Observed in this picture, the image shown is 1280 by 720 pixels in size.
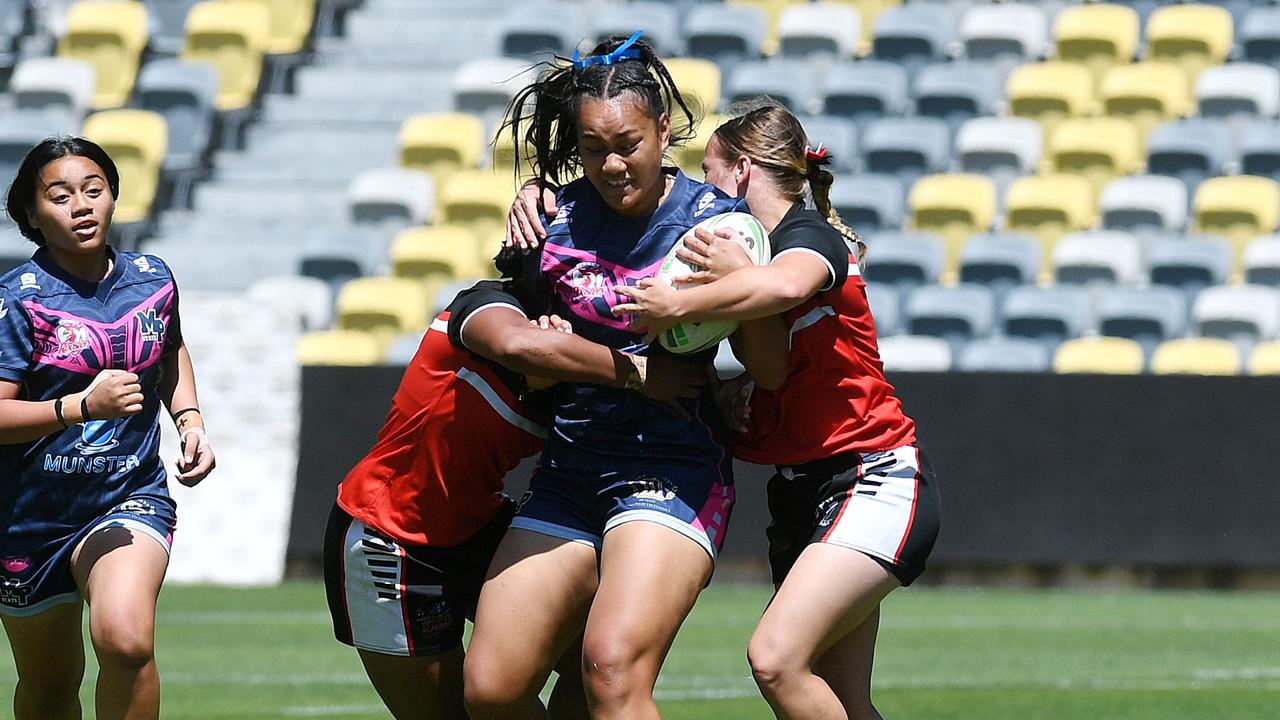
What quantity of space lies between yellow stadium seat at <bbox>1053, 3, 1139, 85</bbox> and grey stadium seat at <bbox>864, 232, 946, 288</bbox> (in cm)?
290

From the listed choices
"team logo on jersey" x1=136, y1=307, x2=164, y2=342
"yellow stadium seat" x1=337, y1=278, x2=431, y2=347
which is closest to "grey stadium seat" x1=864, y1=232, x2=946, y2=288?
"yellow stadium seat" x1=337, y1=278, x2=431, y2=347

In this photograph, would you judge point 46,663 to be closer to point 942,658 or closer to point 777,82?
point 942,658

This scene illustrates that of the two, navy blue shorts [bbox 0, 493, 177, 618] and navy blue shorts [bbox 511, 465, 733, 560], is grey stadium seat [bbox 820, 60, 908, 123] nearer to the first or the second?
navy blue shorts [bbox 0, 493, 177, 618]

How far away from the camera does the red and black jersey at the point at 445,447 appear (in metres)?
4.92

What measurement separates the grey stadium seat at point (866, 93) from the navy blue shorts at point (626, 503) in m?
12.5

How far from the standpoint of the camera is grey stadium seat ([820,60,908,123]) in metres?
16.8

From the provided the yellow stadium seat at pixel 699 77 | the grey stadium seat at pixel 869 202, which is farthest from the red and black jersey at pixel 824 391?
the yellow stadium seat at pixel 699 77

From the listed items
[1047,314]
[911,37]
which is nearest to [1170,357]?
[1047,314]

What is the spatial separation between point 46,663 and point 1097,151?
12.5m

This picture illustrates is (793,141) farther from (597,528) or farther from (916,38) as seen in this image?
(916,38)

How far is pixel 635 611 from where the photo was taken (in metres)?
4.34

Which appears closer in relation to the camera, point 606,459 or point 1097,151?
point 606,459

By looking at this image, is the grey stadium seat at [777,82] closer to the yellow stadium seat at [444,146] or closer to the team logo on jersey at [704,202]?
the yellow stadium seat at [444,146]

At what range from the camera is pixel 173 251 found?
1694cm
